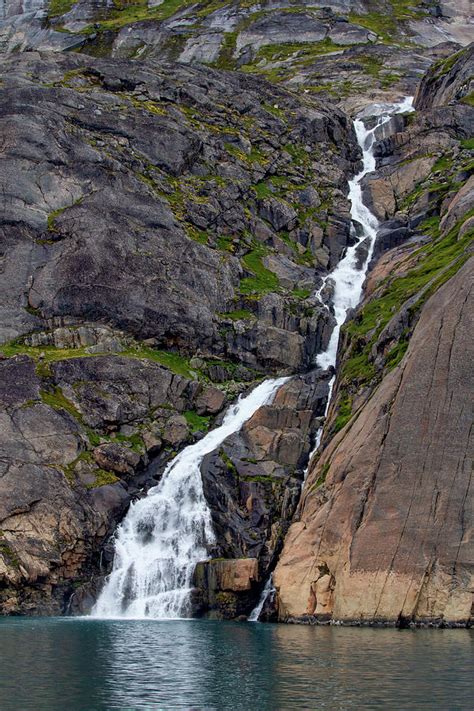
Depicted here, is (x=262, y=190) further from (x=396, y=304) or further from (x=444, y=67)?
(x=444, y=67)

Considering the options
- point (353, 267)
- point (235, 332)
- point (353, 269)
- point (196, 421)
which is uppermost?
point (353, 267)

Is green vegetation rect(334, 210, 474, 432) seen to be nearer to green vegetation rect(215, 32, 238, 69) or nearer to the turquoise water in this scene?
the turquoise water

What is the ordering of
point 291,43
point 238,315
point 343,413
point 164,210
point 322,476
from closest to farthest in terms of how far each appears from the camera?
point 322,476 < point 343,413 < point 238,315 < point 164,210 < point 291,43

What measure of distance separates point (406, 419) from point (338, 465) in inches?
279

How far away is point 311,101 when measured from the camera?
141375 millimetres

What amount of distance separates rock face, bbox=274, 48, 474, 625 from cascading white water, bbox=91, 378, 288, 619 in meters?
8.60

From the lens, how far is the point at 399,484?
197 feet

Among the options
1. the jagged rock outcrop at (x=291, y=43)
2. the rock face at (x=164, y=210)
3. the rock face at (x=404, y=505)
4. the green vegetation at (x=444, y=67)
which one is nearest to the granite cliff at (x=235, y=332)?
the rock face at (x=404, y=505)

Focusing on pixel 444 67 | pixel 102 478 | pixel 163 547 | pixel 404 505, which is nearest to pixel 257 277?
pixel 102 478

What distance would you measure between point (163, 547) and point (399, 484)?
2173cm

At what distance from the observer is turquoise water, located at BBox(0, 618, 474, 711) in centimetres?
3331

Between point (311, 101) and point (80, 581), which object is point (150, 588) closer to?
point (80, 581)

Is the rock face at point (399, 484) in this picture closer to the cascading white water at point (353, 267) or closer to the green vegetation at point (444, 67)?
the cascading white water at point (353, 267)

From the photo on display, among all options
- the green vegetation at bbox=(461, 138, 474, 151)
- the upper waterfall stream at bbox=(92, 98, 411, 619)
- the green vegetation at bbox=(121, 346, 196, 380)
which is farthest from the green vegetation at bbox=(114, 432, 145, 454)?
the green vegetation at bbox=(461, 138, 474, 151)
